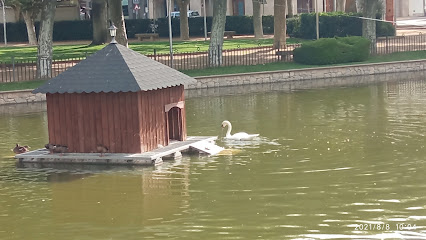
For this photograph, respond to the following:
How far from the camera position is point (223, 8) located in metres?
45.3

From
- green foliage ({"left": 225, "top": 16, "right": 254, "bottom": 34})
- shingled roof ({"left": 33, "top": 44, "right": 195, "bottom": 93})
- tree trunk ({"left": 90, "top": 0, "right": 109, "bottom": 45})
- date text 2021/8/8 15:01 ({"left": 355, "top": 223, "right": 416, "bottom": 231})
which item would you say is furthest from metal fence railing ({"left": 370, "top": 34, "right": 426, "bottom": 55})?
date text 2021/8/8 15:01 ({"left": 355, "top": 223, "right": 416, "bottom": 231})

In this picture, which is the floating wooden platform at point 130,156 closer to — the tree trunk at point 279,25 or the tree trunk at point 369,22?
the tree trunk at point 369,22

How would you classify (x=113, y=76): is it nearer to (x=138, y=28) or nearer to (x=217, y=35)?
(x=217, y=35)

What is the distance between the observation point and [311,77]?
142ft

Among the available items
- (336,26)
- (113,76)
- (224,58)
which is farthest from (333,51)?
(113,76)

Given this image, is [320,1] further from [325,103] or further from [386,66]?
[325,103]

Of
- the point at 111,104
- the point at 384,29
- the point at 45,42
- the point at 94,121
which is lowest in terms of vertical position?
the point at 94,121

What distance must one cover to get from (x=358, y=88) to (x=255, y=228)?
2221cm

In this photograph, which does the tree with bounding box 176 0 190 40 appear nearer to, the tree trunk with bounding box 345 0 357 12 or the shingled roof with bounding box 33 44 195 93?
the tree trunk with bounding box 345 0 357 12

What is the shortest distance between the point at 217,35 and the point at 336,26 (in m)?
14.3

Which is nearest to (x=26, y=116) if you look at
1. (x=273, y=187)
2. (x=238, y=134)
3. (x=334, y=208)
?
(x=238, y=134)

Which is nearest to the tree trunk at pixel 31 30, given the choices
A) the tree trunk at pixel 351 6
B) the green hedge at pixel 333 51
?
the tree trunk at pixel 351 6

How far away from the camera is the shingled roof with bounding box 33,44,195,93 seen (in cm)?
2338

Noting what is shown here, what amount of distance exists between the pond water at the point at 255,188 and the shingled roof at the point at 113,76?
1.99m
